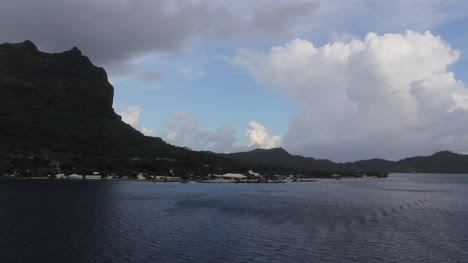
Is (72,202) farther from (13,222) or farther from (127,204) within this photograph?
(13,222)

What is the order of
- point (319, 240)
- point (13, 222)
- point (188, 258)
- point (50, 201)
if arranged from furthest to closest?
1. point (50, 201)
2. point (13, 222)
3. point (319, 240)
4. point (188, 258)

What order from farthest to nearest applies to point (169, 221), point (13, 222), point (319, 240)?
point (169, 221) → point (13, 222) → point (319, 240)

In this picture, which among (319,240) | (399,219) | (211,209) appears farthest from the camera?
(211,209)

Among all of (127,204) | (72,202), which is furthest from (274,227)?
(72,202)

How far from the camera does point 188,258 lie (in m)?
46.0

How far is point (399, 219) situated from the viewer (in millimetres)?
81312

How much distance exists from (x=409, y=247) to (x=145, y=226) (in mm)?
44541

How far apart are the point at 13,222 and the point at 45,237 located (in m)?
16.1

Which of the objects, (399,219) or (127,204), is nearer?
(399,219)

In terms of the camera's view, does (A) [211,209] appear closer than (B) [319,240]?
No

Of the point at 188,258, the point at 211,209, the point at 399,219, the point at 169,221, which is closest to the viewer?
the point at 188,258

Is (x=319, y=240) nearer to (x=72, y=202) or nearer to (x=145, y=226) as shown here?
(x=145, y=226)

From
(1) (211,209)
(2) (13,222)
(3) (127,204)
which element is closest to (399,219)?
(1) (211,209)

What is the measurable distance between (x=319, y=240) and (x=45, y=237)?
140ft
